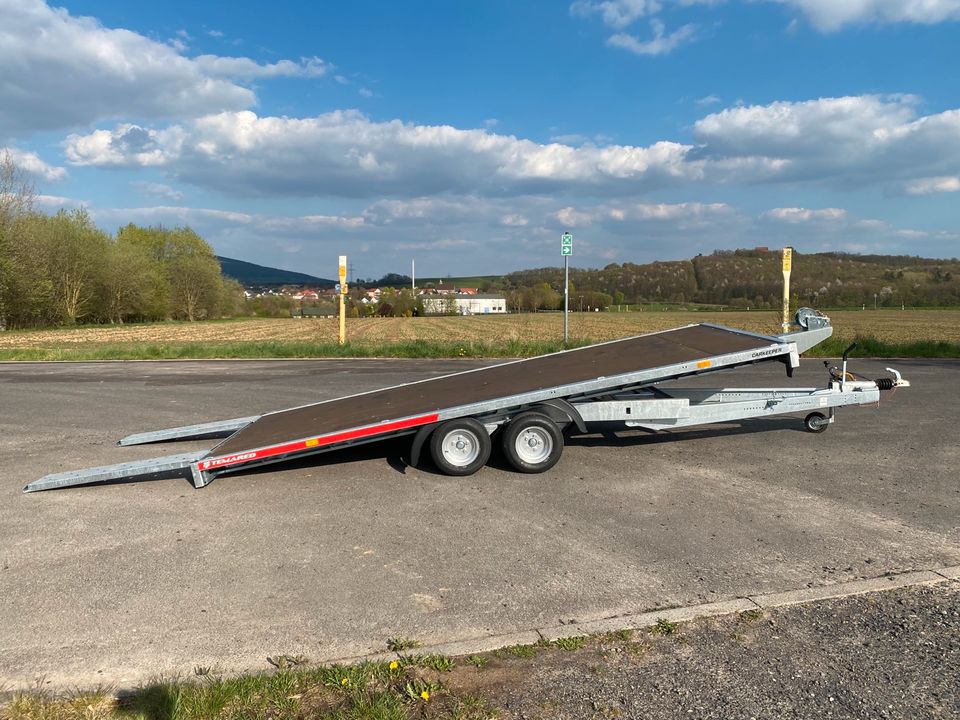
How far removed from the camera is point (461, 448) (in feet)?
21.9

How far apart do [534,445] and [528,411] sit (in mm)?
344

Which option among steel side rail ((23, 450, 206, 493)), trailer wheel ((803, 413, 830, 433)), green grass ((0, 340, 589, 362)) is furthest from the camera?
green grass ((0, 340, 589, 362))

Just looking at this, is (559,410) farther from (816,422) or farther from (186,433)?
(186,433)

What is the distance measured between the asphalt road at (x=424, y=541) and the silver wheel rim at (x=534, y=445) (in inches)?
8.0

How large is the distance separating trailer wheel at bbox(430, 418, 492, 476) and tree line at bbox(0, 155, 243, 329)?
45375 mm

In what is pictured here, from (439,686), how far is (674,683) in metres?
1.06

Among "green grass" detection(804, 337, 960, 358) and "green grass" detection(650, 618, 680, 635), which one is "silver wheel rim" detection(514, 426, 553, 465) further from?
"green grass" detection(804, 337, 960, 358)

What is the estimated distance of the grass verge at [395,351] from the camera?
19.3m

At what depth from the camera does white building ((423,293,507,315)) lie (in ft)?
255

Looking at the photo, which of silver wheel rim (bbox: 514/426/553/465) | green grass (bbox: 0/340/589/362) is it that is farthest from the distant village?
silver wheel rim (bbox: 514/426/553/465)

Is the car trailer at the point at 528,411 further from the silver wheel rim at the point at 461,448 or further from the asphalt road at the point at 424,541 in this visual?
the asphalt road at the point at 424,541

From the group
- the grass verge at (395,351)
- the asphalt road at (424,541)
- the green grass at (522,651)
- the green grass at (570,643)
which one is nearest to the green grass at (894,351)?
the grass verge at (395,351)

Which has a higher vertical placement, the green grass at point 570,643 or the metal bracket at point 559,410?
the metal bracket at point 559,410

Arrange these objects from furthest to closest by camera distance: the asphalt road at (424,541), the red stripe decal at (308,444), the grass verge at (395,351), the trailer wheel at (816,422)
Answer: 1. the grass verge at (395,351)
2. the trailer wheel at (816,422)
3. the red stripe decal at (308,444)
4. the asphalt road at (424,541)
